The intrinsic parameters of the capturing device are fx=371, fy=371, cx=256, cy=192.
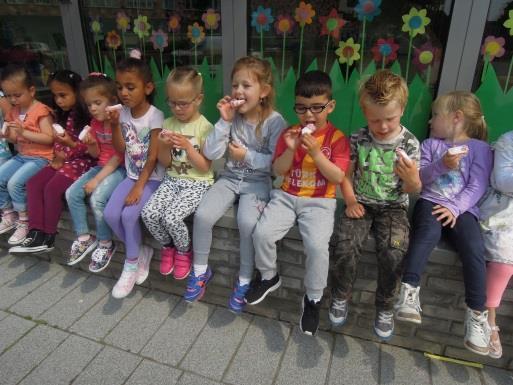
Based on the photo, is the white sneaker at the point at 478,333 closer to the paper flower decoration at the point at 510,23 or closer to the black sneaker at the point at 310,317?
the black sneaker at the point at 310,317

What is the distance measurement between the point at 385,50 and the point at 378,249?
1.78 m

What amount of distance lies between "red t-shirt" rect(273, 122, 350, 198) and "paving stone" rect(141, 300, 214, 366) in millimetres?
1045

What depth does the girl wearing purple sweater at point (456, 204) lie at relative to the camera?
6.14ft

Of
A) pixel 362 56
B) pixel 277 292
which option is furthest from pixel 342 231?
pixel 362 56

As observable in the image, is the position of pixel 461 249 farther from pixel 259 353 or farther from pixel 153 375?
pixel 153 375

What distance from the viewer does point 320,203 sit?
218 centimetres

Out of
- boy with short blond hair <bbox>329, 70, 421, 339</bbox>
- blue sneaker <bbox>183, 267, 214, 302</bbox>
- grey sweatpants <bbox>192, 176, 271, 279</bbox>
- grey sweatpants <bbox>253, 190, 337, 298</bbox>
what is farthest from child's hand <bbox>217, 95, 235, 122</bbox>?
blue sneaker <bbox>183, 267, 214, 302</bbox>

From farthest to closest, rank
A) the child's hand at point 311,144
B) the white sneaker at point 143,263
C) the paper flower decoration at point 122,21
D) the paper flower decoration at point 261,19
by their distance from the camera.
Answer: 1. the paper flower decoration at point 122,21
2. the paper flower decoration at point 261,19
3. the white sneaker at point 143,263
4. the child's hand at point 311,144

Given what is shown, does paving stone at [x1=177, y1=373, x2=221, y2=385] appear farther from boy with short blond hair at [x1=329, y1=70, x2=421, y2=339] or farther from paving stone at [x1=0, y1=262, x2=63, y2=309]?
paving stone at [x1=0, y1=262, x2=63, y2=309]

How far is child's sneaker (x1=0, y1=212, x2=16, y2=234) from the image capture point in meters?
2.99

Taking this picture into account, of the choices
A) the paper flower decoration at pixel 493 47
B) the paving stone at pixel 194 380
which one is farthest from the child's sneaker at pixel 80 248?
the paper flower decoration at pixel 493 47

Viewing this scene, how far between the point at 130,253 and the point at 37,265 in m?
1.15

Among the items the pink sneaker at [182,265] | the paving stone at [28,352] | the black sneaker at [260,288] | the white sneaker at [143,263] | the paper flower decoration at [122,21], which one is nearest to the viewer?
the paving stone at [28,352]

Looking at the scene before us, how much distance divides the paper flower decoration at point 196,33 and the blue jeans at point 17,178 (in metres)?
1.74
